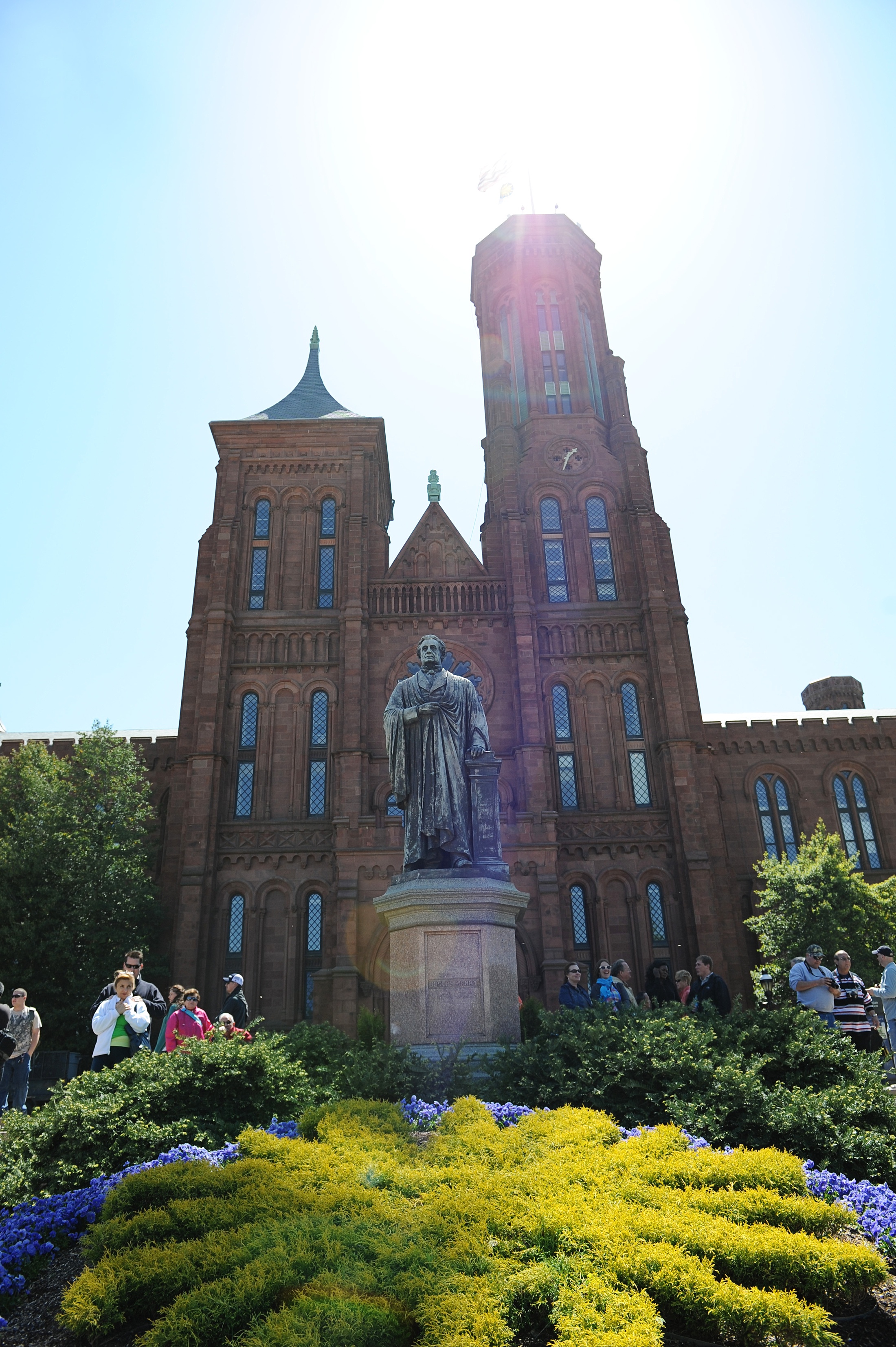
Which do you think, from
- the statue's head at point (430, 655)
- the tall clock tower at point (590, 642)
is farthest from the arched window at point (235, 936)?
the statue's head at point (430, 655)

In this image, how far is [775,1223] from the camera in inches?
171

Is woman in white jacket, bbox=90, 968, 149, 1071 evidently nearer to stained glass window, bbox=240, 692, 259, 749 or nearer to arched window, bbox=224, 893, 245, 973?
arched window, bbox=224, 893, 245, 973

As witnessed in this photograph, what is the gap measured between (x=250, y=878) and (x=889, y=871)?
22.3 meters

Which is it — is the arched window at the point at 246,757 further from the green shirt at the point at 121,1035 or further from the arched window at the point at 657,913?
the green shirt at the point at 121,1035

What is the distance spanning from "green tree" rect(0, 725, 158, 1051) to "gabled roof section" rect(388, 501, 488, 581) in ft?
37.9

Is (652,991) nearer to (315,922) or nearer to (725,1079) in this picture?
(725,1079)

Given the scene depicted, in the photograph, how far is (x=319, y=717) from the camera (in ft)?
99.0

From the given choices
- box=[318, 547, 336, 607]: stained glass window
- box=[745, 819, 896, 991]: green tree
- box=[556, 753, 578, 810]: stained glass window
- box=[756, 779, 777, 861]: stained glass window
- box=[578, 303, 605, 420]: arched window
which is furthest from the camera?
box=[578, 303, 605, 420]: arched window

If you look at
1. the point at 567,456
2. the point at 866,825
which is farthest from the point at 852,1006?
the point at 567,456

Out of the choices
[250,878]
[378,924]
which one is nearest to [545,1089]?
[378,924]

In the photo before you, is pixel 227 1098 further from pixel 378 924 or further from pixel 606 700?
pixel 606 700

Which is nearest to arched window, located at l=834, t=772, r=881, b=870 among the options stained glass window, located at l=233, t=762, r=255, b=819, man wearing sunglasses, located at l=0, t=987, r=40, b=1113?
stained glass window, located at l=233, t=762, r=255, b=819

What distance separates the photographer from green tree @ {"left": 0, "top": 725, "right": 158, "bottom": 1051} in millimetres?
23234

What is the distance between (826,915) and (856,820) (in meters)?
9.17
